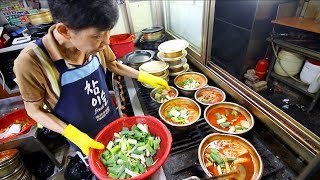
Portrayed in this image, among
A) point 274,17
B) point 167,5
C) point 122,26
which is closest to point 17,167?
point 122,26

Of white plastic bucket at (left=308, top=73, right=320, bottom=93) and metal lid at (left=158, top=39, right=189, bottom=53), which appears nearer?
metal lid at (left=158, top=39, right=189, bottom=53)

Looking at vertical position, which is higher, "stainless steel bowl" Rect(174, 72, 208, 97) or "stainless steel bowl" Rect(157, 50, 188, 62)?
"stainless steel bowl" Rect(157, 50, 188, 62)

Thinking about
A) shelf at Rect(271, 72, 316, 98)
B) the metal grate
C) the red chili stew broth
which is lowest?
shelf at Rect(271, 72, 316, 98)

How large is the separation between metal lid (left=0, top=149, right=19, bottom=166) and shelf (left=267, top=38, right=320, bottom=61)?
5.14 meters

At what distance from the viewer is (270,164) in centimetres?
136

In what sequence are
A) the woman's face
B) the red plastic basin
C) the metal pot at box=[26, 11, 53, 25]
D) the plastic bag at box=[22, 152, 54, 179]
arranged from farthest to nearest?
1. the plastic bag at box=[22, 152, 54, 179]
2. the metal pot at box=[26, 11, 53, 25]
3. the red plastic basin
4. the woman's face

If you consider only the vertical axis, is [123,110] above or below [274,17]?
below

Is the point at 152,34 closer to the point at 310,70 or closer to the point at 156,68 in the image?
the point at 156,68

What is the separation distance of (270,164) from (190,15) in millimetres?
2894

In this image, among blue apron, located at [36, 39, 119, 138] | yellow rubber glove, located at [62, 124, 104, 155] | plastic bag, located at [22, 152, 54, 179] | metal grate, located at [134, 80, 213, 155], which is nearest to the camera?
yellow rubber glove, located at [62, 124, 104, 155]

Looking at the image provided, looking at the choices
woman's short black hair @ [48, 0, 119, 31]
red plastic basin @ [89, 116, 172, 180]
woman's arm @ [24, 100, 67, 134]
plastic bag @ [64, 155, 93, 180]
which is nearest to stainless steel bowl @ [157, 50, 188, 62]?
red plastic basin @ [89, 116, 172, 180]

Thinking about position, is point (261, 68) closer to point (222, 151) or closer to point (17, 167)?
point (222, 151)

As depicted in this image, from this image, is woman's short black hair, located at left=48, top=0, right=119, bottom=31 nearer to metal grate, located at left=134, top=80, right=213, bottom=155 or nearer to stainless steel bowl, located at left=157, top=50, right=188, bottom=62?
metal grate, located at left=134, top=80, right=213, bottom=155

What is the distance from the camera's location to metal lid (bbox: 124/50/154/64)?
2.82 meters
